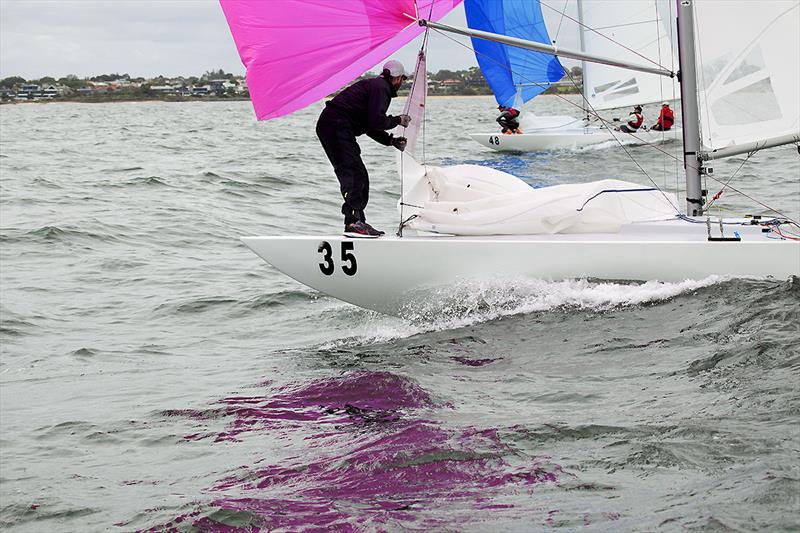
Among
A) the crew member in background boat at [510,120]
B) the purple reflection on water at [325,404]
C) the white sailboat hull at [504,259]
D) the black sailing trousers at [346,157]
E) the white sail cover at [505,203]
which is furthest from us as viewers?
the crew member in background boat at [510,120]

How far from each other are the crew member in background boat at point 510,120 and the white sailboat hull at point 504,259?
14.8 m

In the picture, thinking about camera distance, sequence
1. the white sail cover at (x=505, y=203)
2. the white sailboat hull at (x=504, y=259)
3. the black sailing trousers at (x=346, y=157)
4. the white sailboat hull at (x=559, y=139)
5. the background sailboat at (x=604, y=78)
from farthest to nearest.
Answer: the white sailboat hull at (x=559, y=139) < the background sailboat at (x=604, y=78) < the black sailing trousers at (x=346, y=157) < the white sail cover at (x=505, y=203) < the white sailboat hull at (x=504, y=259)

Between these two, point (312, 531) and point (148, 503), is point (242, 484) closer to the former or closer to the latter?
point (148, 503)

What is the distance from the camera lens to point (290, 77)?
691cm

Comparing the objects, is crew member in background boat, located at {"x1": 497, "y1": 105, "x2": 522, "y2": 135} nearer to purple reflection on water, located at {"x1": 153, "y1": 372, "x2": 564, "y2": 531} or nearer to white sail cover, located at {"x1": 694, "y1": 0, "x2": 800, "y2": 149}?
white sail cover, located at {"x1": 694, "y1": 0, "x2": 800, "y2": 149}

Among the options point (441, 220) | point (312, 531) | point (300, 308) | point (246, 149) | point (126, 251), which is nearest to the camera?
point (312, 531)

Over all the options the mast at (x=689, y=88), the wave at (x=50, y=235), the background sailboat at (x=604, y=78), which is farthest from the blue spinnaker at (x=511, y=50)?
the mast at (x=689, y=88)

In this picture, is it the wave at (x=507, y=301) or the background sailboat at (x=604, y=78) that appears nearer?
the wave at (x=507, y=301)

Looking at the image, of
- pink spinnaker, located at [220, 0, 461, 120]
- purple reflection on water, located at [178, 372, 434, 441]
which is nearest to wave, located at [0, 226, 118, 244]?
pink spinnaker, located at [220, 0, 461, 120]

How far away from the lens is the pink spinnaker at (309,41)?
6766mm

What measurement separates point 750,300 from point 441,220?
7.10ft

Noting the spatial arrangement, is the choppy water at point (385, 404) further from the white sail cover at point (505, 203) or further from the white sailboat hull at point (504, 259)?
the white sail cover at point (505, 203)

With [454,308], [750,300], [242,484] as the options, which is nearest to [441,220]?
[454,308]

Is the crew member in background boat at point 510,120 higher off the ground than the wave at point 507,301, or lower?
higher
